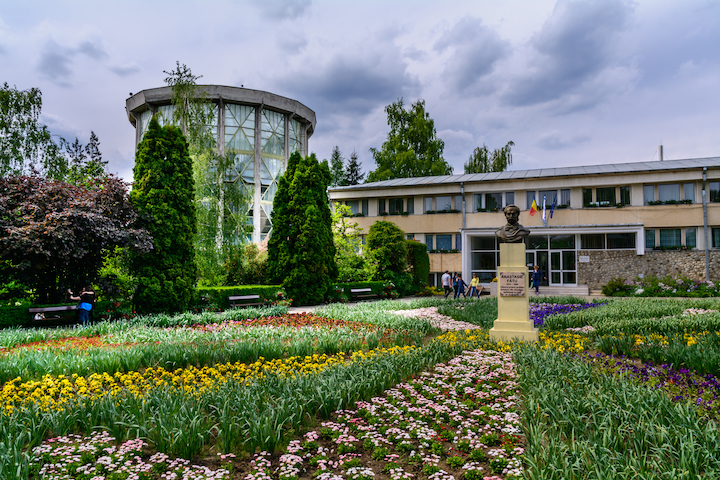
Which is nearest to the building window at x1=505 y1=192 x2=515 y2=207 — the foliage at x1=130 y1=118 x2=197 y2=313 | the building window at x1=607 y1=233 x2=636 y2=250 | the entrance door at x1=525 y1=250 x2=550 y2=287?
the entrance door at x1=525 y1=250 x2=550 y2=287

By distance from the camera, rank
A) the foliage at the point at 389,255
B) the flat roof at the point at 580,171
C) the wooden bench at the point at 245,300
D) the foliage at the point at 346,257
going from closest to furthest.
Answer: the wooden bench at the point at 245,300
the foliage at the point at 346,257
the foliage at the point at 389,255
the flat roof at the point at 580,171

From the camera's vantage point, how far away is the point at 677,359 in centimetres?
645

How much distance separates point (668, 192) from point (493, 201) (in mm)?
9839

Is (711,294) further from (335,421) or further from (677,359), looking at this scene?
(335,421)

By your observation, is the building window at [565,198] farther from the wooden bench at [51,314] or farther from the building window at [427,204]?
the wooden bench at [51,314]

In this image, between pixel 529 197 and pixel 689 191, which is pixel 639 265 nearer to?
pixel 689 191

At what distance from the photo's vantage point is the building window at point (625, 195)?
25641 mm

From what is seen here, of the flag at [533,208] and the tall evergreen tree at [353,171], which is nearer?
the flag at [533,208]

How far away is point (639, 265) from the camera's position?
2444cm

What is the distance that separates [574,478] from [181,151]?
1501cm

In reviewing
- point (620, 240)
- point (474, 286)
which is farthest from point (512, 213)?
point (620, 240)

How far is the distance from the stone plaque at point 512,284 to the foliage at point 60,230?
1025 cm

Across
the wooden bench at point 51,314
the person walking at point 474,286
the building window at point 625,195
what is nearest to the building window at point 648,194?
the building window at point 625,195

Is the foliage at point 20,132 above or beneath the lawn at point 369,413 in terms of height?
above
